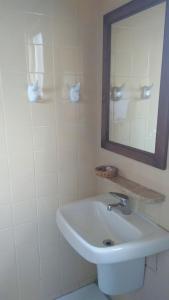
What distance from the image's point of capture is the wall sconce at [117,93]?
134cm

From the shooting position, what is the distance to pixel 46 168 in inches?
57.9

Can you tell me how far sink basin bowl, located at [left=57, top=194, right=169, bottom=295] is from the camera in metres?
1.03

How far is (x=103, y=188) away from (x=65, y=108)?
62 centimetres

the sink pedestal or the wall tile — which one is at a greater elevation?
the wall tile

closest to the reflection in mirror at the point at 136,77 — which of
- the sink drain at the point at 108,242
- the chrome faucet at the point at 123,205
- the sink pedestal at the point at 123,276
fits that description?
the chrome faucet at the point at 123,205

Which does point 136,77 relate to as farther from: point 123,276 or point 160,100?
point 123,276

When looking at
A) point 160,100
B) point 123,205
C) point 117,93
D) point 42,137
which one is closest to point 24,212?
point 42,137

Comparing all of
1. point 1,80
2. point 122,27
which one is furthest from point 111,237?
point 122,27

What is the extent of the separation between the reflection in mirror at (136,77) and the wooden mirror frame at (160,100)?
25 mm

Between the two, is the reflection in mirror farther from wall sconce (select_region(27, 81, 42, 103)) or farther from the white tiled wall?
wall sconce (select_region(27, 81, 42, 103))

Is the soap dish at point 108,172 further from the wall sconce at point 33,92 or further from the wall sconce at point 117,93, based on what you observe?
the wall sconce at point 33,92

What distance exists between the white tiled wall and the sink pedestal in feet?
1.36

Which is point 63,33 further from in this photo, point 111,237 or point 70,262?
point 70,262

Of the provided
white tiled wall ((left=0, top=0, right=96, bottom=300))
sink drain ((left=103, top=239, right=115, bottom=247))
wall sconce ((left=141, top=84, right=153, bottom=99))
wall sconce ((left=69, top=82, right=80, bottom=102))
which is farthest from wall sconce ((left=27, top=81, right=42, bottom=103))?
sink drain ((left=103, top=239, right=115, bottom=247))
